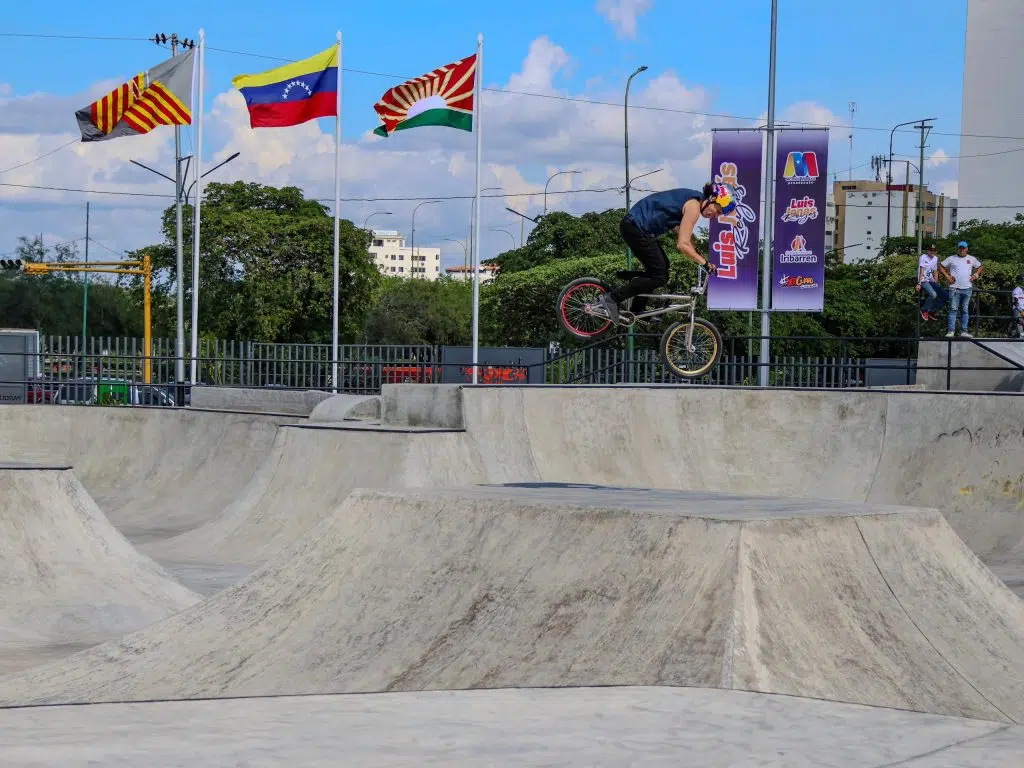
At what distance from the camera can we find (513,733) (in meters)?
5.46

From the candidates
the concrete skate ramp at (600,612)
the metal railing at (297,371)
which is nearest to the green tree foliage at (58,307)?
the metal railing at (297,371)

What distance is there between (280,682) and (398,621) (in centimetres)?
88

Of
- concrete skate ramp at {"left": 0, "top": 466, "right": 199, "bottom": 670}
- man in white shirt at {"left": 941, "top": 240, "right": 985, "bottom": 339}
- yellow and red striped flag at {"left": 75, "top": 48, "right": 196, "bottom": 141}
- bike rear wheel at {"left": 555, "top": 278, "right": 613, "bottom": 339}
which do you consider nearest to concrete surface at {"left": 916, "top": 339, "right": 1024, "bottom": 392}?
man in white shirt at {"left": 941, "top": 240, "right": 985, "bottom": 339}

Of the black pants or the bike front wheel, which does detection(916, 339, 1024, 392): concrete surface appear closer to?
the bike front wheel

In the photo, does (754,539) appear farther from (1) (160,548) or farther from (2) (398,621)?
(1) (160,548)

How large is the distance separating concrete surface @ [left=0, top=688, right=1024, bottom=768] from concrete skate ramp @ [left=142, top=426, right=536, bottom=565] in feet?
31.5

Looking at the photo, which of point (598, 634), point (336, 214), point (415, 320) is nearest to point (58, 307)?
point (415, 320)

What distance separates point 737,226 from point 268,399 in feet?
29.7

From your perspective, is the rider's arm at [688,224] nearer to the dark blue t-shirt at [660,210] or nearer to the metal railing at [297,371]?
the dark blue t-shirt at [660,210]

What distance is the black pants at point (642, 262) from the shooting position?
35.1 feet

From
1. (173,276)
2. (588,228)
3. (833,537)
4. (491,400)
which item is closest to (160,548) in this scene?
(491,400)

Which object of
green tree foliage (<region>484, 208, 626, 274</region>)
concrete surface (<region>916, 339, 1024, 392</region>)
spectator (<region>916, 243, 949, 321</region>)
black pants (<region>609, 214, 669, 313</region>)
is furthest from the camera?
green tree foliage (<region>484, 208, 626, 274</region>)

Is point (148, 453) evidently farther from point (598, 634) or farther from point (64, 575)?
point (598, 634)

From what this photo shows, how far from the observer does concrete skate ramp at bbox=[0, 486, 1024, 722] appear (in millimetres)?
6723
